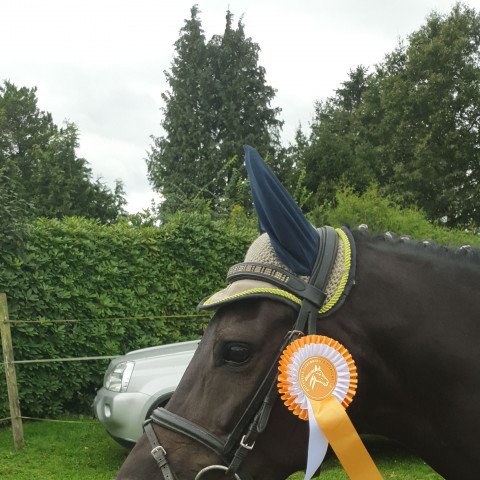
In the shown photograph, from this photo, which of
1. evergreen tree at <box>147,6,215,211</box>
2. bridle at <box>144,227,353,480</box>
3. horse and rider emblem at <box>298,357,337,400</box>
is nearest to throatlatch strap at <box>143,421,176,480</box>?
bridle at <box>144,227,353,480</box>

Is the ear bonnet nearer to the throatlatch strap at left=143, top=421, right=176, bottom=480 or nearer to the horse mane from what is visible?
the horse mane

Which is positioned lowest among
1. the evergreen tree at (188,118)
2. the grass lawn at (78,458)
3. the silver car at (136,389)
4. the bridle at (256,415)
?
the grass lawn at (78,458)

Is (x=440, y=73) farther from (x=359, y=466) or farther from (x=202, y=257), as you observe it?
(x=359, y=466)

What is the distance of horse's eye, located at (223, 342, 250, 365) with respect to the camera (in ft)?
5.64

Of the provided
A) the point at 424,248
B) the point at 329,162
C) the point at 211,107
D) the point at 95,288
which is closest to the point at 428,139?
the point at 329,162

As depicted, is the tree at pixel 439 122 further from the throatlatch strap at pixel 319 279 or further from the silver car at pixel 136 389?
the throatlatch strap at pixel 319 279

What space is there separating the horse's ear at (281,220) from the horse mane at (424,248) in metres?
0.22

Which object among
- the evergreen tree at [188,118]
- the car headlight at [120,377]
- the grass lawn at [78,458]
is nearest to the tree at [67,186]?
the evergreen tree at [188,118]

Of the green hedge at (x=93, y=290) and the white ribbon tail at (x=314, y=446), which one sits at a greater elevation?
the white ribbon tail at (x=314, y=446)

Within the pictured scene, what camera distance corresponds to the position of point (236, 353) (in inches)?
67.8

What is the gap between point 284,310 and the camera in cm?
175

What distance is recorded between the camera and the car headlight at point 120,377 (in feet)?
20.0

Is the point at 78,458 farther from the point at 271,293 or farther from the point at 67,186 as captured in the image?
the point at 67,186

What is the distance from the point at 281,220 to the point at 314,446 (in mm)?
644
